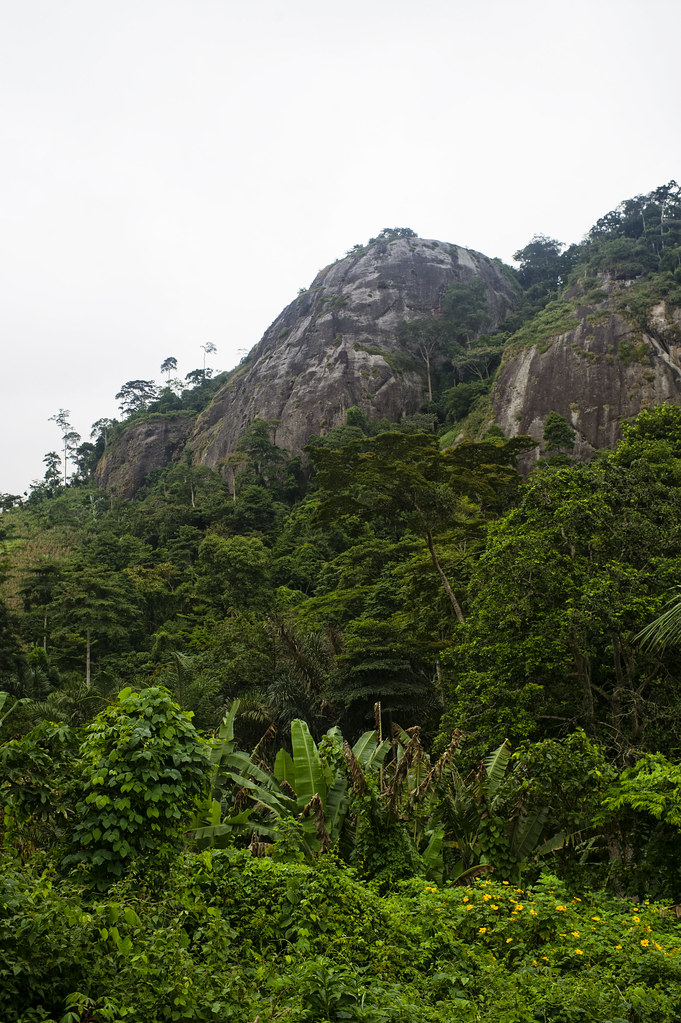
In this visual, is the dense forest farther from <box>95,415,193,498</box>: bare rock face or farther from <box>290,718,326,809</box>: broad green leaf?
<box>95,415,193,498</box>: bare rock face

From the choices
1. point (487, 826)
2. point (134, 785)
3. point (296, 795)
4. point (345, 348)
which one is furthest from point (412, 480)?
point (345, 348)

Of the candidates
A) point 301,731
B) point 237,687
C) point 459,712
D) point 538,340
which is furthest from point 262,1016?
point 538,340

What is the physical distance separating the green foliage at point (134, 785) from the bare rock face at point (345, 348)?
42873mm

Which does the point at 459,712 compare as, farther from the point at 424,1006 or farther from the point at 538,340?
the point at 538,340

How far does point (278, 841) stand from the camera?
6.85 m

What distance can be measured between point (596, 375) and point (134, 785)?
1322 inches

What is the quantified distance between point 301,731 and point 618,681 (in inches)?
198

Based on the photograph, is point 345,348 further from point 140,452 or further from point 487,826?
point 487,826

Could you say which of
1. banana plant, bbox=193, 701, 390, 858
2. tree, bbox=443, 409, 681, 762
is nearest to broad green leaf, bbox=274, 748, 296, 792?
banana plant, bbox=193, 701, 390, 858

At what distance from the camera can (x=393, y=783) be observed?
307 inches

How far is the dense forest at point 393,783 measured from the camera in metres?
3.94

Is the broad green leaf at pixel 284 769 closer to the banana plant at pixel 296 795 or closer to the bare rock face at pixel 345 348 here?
the banana plant at pixel 296 795

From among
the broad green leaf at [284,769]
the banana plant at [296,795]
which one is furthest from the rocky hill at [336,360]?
the banana plant at [296,795]

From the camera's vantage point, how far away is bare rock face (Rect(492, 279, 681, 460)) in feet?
107
